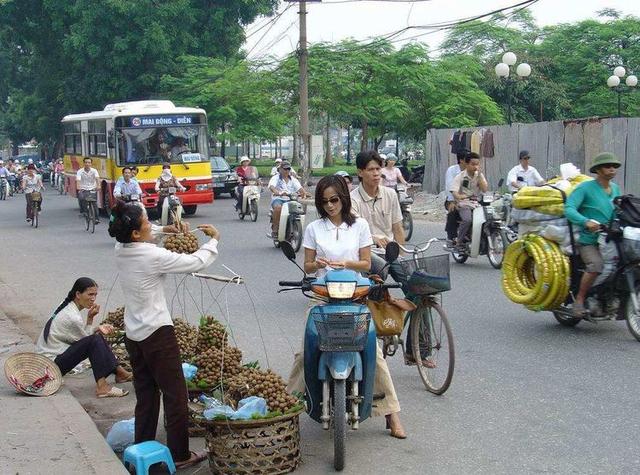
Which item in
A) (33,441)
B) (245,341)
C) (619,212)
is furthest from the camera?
(245,341)

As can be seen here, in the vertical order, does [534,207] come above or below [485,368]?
above

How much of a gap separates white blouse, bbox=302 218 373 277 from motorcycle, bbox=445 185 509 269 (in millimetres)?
7641

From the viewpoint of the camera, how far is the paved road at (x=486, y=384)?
17.5 feet

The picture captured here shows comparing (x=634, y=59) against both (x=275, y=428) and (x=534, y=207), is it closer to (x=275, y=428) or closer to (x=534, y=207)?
(x=534, y=207)

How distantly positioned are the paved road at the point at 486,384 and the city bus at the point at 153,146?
Answer: 10463 mm

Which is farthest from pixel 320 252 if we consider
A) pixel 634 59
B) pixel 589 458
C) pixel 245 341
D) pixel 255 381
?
pixel 634 59

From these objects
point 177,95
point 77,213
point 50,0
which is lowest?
point 77,213

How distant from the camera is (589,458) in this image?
5250 mm

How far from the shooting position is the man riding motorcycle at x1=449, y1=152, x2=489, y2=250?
1343 centimetres

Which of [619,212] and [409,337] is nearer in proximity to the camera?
[409,337]

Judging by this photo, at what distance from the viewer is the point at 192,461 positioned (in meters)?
5.36

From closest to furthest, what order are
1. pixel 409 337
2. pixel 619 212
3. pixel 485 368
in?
pixel 409 337 < pixel 485 368 < pixel 619 212

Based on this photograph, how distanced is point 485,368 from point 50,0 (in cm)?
3890

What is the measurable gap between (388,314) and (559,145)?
62.7 ft
